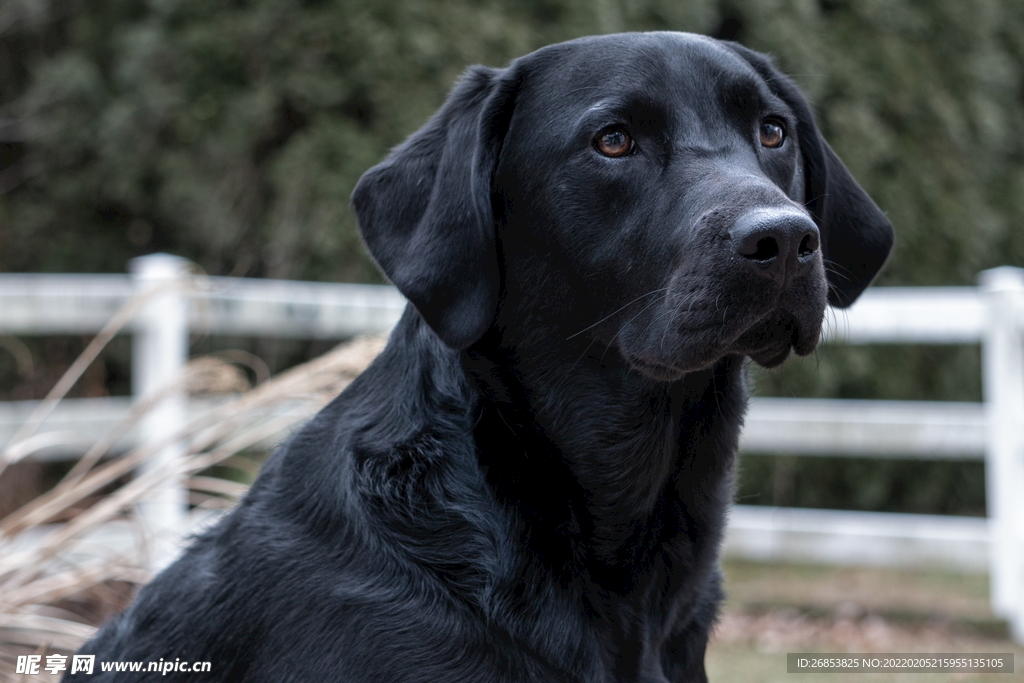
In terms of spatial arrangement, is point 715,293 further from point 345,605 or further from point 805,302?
point 345,605

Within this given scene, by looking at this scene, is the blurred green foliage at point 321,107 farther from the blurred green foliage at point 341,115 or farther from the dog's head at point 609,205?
the dog's head at point 609,205

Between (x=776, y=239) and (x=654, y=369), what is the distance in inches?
15.4

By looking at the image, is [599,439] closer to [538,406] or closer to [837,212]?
[538,406]

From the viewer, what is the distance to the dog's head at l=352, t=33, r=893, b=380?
6.31ft

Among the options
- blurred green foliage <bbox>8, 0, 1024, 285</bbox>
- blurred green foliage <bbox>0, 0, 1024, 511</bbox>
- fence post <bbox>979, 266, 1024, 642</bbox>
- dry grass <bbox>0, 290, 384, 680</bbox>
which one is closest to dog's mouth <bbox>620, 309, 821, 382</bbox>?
dry grass <bbox>0, 290, 384, 680</bbox>

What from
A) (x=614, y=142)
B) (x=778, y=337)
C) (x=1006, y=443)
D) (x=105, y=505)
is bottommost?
(x=1006, y=443)

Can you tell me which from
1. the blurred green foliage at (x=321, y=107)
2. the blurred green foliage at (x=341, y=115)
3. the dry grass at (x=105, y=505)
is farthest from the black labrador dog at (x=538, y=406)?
the blurred green foliage at (x=341, y=115)

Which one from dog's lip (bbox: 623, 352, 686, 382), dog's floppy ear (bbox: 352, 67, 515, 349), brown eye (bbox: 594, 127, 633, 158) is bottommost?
dog's lip (bbox: 623, 352, 686, 382)

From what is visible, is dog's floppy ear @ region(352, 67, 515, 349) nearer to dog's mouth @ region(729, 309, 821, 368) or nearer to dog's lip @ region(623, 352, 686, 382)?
dog's lip @ region(623, 352, 686, 382)

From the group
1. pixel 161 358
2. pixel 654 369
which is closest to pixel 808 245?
pixel 654 369

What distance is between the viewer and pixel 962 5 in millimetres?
7840

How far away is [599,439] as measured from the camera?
2131 millimetres

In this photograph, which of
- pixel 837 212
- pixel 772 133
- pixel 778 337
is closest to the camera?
pixel 778 337

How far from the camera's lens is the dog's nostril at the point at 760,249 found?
183cm
